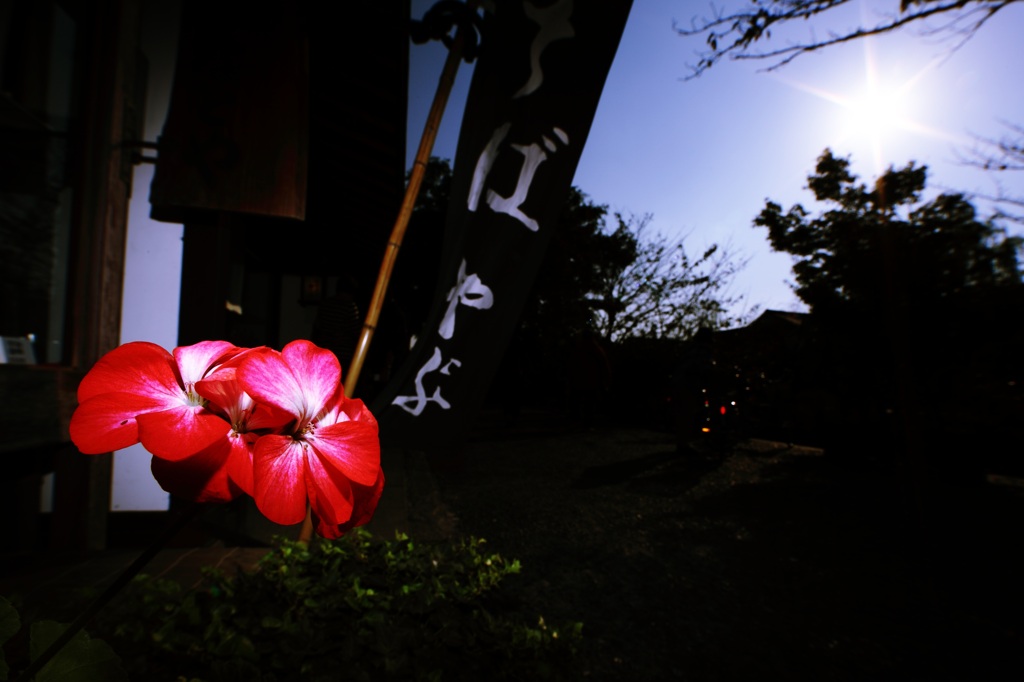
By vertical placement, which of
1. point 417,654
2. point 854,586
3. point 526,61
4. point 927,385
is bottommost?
point 854,586

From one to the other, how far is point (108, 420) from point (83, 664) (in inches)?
12.0

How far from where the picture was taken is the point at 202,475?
610 millimetres

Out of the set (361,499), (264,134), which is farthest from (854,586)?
(264,134)

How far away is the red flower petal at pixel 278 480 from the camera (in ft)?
2.06

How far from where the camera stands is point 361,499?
74cm

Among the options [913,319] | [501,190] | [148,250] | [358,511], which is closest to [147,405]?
[358,511]

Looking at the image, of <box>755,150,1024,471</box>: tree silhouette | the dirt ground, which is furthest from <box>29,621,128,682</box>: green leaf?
<box>755,150,1024,471</box>: tree silhouette

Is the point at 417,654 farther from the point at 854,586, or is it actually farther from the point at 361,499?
the point at 854,586

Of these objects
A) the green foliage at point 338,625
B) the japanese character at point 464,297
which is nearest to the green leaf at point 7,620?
the green foliage at point 338,625

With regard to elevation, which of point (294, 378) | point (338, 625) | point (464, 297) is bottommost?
point (338, 625)

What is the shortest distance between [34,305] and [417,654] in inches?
101

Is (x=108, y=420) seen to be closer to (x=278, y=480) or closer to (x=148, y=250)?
(x=278, y=480)

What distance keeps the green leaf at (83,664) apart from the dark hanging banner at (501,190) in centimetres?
122

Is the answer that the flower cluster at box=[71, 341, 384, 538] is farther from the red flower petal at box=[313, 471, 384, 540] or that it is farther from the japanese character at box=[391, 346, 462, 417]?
the japanese character at box=[391, 346, 462, 417]
